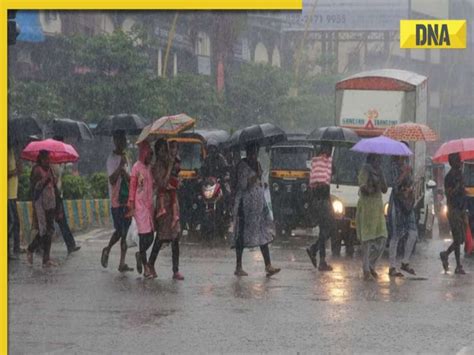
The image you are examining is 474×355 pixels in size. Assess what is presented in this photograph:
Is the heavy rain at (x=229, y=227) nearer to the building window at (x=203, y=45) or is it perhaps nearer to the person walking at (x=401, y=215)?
the person walking at (x=401, y=215)

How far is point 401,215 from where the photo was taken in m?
15.5

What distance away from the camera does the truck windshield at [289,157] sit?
23438mm

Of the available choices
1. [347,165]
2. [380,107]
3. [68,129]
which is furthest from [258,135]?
[380,107]

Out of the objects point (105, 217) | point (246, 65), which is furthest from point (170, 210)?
point (246, 65)

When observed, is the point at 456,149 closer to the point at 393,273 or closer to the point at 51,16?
the point at 393,273

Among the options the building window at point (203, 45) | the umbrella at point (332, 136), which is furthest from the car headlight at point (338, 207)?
the building window at point (203, 45)

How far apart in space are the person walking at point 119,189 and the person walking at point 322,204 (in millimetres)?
2347

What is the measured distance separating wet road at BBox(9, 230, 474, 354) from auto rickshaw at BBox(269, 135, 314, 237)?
5728 millimetres

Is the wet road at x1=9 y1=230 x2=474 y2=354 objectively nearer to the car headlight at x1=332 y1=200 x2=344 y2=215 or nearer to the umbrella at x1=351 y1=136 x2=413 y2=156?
the umbrella at x1=351 y1=136 x2=413 y2=156

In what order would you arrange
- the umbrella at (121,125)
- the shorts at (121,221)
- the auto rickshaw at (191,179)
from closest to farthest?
1. the shorts at (121,221)
2. the umbrella at (121,125)
3. the auto rickshaw at (191,179)

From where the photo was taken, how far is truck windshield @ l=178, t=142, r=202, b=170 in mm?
22617

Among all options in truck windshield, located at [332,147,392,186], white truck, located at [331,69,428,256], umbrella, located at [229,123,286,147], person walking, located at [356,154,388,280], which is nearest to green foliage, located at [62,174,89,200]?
white truck, located at [331,69,428,256]

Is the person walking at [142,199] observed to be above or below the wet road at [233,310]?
above

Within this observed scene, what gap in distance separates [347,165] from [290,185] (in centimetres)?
273
